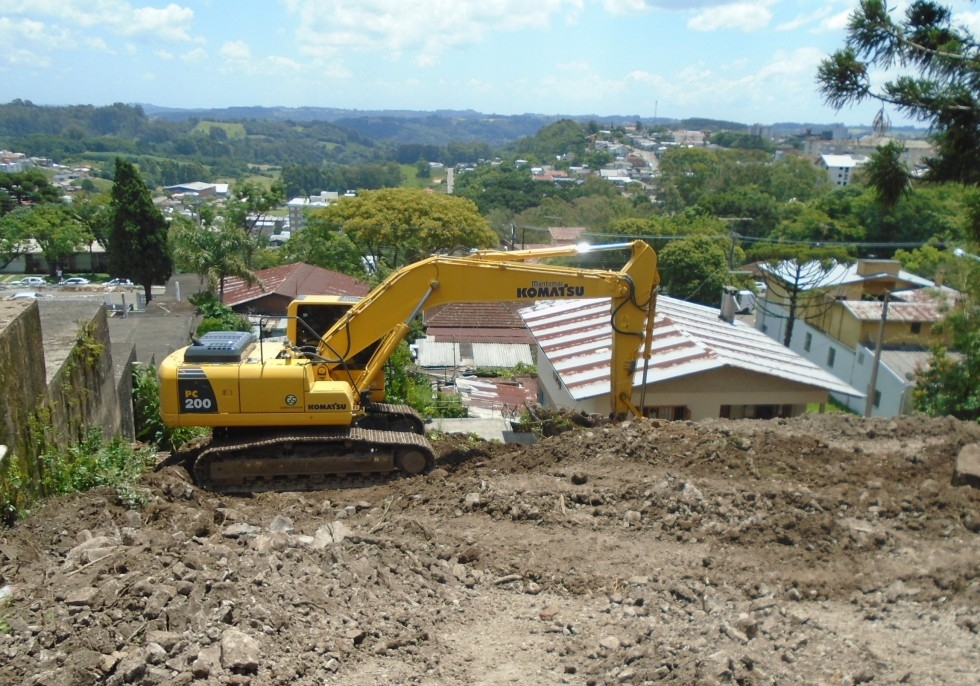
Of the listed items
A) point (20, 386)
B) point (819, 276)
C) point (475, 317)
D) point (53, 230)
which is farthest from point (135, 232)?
point (20, 386)

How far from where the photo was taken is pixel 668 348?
15625 millimetres

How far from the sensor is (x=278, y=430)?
10.4m

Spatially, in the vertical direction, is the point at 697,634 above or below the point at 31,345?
below

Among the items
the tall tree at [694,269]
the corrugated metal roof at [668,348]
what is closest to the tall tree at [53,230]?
the tall tree at [694,269]

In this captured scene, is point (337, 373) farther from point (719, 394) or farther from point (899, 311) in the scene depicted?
point (899, 311)

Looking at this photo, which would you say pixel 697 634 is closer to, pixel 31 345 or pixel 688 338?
pixel 31 345

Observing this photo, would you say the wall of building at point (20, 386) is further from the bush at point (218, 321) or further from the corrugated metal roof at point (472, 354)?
the corrugated metal roof at point (472, 354)

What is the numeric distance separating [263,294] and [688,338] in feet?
60.9

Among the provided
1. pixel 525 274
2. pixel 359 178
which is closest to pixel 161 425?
pixel 525 274

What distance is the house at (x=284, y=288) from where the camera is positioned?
1184 inches

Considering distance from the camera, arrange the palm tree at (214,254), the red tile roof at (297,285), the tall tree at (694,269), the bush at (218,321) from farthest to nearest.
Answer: the tall tree at (694,269) → the red tile roof at (297,285) → the palm tree at (214,254) → the bush at (218,321)

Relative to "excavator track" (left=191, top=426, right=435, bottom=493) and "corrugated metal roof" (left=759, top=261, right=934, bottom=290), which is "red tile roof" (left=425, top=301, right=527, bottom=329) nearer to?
"corrugated metal roof" (left=759, top=261, right=934, bottom=290)

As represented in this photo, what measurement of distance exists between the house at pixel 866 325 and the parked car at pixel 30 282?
35969mm

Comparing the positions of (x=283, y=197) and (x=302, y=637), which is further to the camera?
(x=283, y=197)
